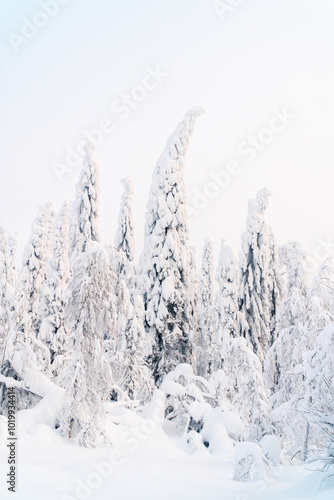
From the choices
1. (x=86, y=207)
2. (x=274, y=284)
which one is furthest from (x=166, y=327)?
(x=274, y=284)

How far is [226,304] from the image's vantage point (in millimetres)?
22641

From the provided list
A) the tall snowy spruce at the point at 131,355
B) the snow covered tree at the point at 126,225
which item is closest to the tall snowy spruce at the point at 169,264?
the tall snowy spruce at the point at 131,355

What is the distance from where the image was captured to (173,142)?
19156mm

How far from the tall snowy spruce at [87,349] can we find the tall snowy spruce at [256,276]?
10925mm

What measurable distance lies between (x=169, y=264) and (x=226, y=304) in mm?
5694

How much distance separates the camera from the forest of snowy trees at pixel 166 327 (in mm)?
11782

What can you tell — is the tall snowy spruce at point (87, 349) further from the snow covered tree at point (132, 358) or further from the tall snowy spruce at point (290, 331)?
the tall snowy spruce at point (290, 331)

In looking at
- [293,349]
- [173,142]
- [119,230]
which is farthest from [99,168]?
[293,349]

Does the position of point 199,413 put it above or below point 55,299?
below

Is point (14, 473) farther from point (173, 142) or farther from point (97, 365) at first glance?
point (173, 142)

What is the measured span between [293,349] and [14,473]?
12800 millimetres

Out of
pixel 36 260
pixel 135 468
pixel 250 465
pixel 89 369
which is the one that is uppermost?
pixel 36 260

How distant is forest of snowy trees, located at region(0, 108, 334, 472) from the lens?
11.8 metres

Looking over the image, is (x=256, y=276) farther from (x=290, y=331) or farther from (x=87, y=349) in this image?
(x=87, y=349)
